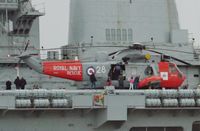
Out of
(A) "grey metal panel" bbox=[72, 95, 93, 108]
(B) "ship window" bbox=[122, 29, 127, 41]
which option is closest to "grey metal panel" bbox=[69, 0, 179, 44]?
(B) "ship window" bbox=[122, 29, 127, 41]

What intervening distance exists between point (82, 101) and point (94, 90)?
3.27 ft

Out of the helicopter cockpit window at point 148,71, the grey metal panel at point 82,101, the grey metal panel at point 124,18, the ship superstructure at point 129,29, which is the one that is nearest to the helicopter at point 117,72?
the helicopter cockpit window at point 148,71

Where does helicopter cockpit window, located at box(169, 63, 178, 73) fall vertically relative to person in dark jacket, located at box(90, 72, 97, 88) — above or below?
above

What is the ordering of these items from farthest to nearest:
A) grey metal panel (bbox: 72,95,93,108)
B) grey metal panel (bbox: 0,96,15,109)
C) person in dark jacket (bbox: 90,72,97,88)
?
person in dark jacket (bbox: 90,72,97,88) < grey metal panel (bbox: 72,95,93,108) < grey metal panel (bbox: 0,96,15,109)

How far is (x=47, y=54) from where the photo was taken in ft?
96.7

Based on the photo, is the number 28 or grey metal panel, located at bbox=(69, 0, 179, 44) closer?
the number 28

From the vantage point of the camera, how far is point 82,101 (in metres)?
20.8

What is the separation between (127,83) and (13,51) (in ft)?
26.9

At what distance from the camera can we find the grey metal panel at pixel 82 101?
818 inches

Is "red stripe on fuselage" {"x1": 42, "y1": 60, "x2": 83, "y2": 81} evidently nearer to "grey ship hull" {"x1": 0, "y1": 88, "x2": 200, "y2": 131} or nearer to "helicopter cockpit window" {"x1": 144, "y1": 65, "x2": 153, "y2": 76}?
"helicopter cockpit window" {"x1": 144, "y1": 65, "x2": 153, "y2": 76}

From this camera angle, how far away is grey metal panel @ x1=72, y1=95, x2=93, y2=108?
2077 cm

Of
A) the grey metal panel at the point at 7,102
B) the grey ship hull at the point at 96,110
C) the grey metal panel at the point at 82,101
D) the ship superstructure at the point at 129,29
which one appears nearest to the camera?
the grey metal panel at the point at 7,102

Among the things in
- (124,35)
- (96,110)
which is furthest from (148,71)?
(96,110)

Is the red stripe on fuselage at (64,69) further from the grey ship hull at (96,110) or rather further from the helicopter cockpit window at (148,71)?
the grey ship hull at (96,110)
